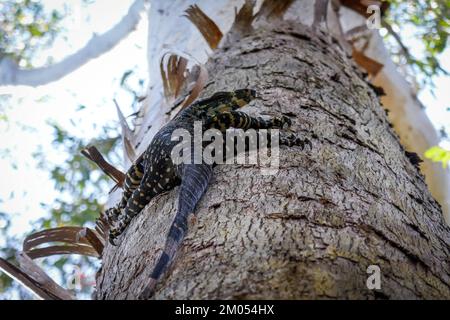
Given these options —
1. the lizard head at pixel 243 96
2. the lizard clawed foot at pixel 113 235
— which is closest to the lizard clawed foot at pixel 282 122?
the lizard head at pixel 243 96

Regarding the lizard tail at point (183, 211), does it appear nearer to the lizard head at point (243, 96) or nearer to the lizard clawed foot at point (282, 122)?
the lizard clawed foot at point (282, 122)

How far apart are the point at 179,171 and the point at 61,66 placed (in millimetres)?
4973

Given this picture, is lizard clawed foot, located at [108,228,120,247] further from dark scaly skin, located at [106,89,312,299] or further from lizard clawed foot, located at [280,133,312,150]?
lizard clawed foot, located at [280,133,312,150]

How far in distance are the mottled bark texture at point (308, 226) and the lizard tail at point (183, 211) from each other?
0.14 feet

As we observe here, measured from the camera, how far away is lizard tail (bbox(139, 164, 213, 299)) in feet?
5.90

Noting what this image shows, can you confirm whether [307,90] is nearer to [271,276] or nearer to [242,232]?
[242,232]

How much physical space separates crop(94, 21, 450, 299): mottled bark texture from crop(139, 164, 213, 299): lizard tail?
4cm

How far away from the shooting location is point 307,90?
10.6 ft

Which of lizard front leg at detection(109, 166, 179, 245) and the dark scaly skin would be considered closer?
the dark scaly skin

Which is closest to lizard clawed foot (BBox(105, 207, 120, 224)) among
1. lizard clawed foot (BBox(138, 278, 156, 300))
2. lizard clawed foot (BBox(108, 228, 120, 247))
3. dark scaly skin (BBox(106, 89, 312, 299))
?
dark scaly skin (BBox(106, 89, 312, 299))

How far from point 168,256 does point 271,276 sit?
1.42ft

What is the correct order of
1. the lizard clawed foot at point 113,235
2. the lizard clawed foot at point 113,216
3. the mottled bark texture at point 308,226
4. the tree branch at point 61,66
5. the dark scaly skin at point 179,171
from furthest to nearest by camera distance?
1. the tree branch at point 61,66
2. the lizard clawed foot at point 113,216
3. the lizard clawed foot at point 113,235
4. the dark scaly skin at point 179,171
5. the mottled bark texture at point 308,226

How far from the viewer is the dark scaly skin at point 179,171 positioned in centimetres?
201
